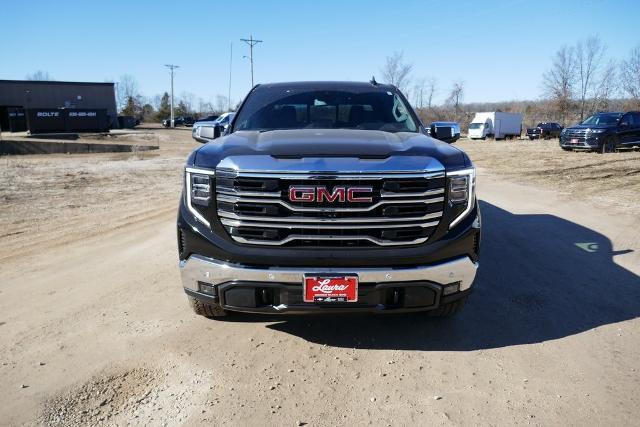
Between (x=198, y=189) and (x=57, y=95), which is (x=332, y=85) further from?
(x=57, y=95)

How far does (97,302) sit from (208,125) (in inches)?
78.2

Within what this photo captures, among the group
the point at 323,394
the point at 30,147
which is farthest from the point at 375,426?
the point at 30,147

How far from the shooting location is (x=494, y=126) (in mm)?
46906

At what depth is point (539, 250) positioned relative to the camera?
575 centimetres

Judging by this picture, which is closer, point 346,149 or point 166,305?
point 346,149

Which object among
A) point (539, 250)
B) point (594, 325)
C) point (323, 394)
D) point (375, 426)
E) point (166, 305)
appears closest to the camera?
point (375, 426)

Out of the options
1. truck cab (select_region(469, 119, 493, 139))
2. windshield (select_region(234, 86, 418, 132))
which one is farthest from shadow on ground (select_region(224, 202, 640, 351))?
truck cab (select_region(469, 119, 493, 139))

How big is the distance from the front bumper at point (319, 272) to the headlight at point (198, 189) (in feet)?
1.03

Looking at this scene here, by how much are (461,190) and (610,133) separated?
18.4m

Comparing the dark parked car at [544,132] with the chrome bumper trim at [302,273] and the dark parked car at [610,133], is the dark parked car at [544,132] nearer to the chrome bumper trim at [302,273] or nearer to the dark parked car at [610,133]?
the dark parked car at [610,133]

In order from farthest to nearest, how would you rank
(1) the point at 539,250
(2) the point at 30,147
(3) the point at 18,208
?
(2) the point at 30,147 < (3) the point at 18,208 < (1) the point at 539,250

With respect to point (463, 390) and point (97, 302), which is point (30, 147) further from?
point (463, 390)

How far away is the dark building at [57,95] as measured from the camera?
57188mm

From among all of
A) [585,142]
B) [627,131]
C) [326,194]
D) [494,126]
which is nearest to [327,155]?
[326,194]
